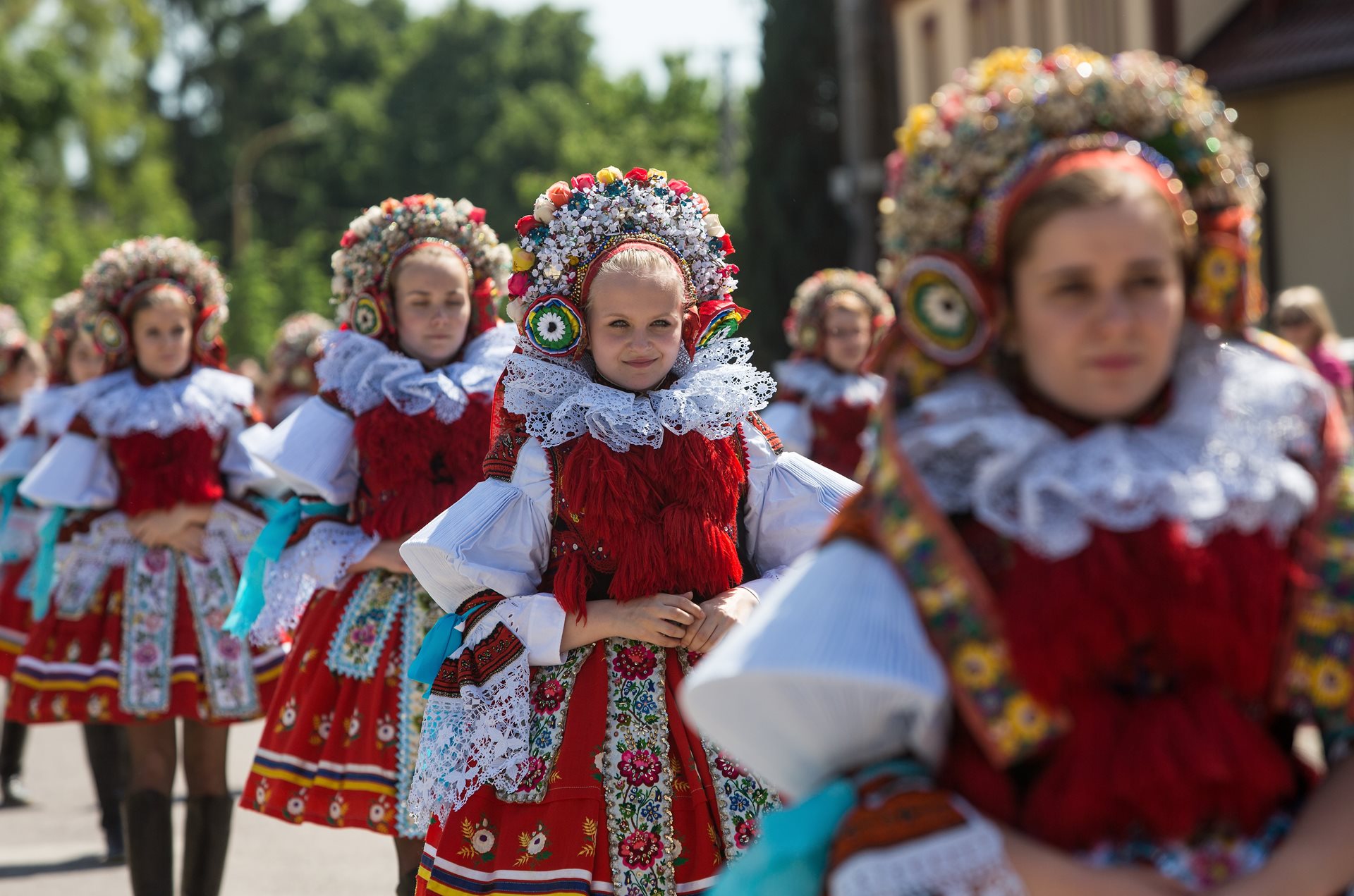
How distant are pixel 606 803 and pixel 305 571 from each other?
2.05 m

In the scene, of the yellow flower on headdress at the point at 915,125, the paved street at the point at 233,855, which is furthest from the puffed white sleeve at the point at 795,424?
the yellow flower on headdress at the point at 915,125

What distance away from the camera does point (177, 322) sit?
6.29 meters

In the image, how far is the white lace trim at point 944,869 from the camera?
208 cm

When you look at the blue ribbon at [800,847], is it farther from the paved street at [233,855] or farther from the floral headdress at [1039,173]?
the paved street at [233,855]

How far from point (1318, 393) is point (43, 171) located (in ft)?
88.0

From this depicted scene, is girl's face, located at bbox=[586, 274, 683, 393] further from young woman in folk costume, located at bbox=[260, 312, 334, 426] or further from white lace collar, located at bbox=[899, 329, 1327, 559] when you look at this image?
young woman in folk costume, located at bbox=[260, 312, 334, 426]

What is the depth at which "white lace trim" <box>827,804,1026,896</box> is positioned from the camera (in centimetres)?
208

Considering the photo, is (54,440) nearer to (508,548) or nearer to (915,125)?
(508,548)

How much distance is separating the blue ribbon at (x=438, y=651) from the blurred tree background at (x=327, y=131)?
60.3ft

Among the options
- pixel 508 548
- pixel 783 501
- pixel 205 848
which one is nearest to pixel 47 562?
pixel 205 848

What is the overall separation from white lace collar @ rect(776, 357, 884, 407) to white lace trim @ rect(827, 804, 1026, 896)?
22.8 feet

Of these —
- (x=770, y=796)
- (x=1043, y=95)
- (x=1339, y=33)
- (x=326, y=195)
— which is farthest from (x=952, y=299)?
(x=326, y=195)

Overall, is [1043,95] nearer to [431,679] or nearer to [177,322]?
[431,679]

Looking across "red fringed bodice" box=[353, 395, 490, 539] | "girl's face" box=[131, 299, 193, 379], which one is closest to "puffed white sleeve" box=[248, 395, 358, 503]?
"red fringed bodice" box=[353, 395, 490, 539]
